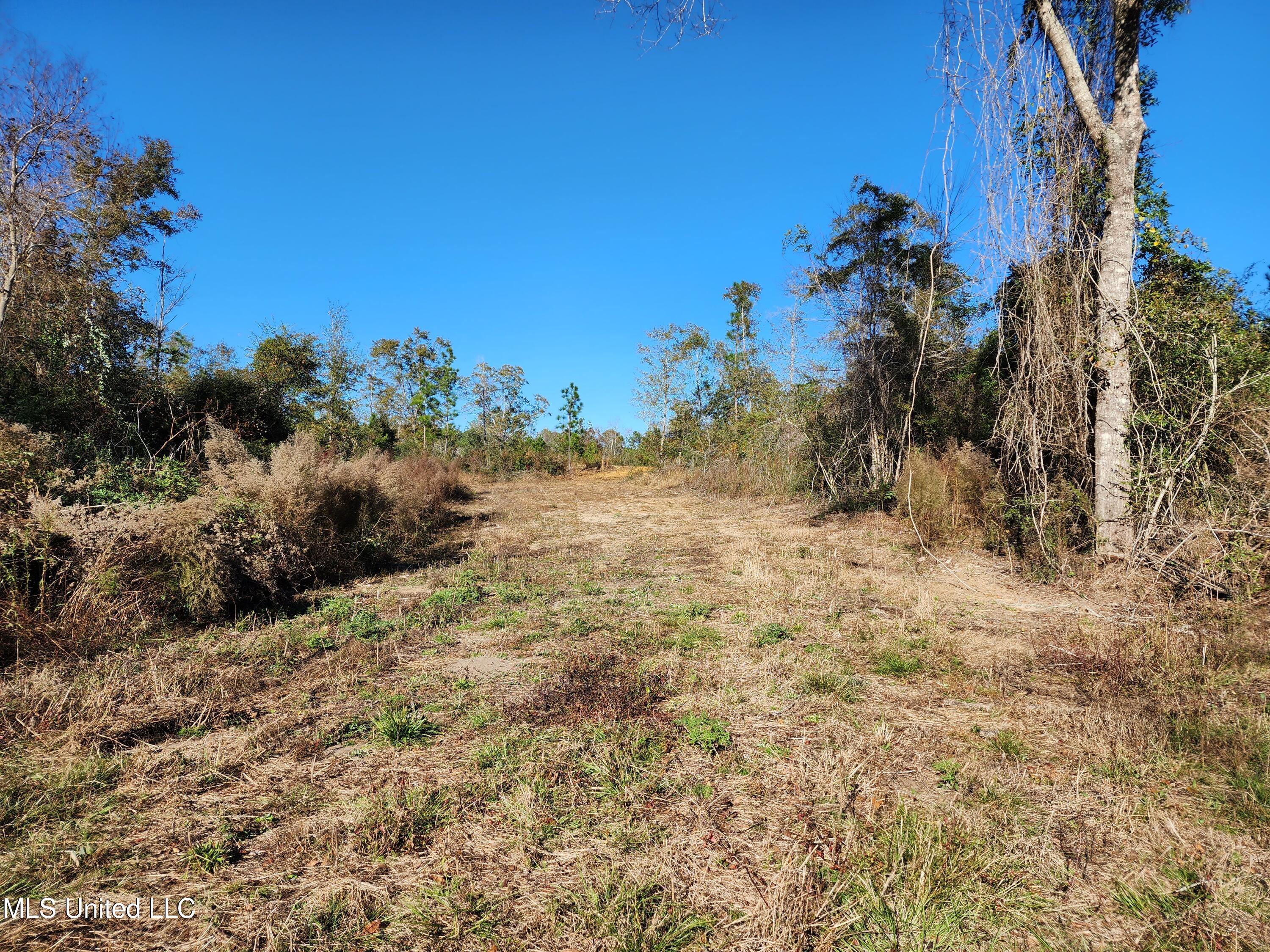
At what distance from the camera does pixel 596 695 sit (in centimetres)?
321

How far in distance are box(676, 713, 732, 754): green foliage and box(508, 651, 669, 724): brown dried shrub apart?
8.1 inches

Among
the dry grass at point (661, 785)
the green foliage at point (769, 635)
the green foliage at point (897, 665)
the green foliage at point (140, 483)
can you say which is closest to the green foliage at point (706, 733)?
the dry grass at point (661, 785)

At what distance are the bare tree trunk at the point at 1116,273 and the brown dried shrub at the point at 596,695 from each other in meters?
5.48

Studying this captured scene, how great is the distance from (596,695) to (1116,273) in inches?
282

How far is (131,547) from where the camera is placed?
3.95 metres

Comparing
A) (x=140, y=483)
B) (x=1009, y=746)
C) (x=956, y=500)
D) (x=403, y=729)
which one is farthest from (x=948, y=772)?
(x=140, y=483)

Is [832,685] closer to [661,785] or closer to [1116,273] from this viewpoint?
[661,785]

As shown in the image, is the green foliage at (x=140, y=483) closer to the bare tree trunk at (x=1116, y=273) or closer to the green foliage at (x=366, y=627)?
the green foliage at (x=366, y=627)

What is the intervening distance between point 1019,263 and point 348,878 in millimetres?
8331

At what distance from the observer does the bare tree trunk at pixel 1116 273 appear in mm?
5395

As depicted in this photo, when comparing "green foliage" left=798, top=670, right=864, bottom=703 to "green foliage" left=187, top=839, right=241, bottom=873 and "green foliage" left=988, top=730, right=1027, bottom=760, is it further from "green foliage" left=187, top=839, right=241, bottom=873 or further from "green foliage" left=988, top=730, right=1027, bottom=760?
"green foliage" left=187, top=839, right=241, bottom=873

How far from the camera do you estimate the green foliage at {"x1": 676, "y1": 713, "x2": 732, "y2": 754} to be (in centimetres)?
271

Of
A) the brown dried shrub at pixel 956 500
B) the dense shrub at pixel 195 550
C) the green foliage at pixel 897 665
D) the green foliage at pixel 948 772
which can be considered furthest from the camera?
the brown dried shrub at pixel 956 500

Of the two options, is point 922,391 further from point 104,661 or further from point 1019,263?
point 104,661
